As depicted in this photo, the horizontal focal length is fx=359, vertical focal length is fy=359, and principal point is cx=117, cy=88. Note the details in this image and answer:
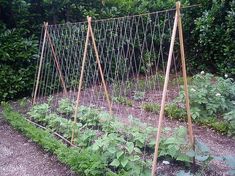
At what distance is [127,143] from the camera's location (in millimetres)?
4152

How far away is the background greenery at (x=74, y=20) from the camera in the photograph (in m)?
7.84

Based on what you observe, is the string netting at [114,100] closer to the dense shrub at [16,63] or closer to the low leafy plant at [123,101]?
the low leafy plant at [123,101]

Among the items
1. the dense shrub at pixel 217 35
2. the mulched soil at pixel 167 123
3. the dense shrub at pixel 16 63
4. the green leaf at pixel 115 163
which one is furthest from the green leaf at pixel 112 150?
the dense shrub at pixel 217 35

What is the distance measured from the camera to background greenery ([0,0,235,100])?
309 inches

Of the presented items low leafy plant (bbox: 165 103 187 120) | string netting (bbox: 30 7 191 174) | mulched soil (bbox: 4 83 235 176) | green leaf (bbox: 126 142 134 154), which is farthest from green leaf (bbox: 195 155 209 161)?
low leafy plant (bbox: 165 103 187 120)

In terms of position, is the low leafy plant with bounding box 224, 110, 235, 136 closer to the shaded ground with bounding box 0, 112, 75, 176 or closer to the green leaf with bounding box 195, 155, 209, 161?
the green leaf with bounding box 195, 155, 209, 161

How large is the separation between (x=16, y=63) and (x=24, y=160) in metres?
3.48

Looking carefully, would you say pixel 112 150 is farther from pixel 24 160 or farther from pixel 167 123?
pixel 167 123

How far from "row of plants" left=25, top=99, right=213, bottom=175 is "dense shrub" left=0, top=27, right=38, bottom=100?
104 inches

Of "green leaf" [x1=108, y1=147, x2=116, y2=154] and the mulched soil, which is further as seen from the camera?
the mulched soil

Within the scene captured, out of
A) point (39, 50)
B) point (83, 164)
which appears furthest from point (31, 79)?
point (83, 164)

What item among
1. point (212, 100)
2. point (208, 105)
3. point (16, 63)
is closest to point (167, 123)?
point (208, 105)

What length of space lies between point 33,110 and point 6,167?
1.87 meters

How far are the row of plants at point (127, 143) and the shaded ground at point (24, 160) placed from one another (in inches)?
16.9
